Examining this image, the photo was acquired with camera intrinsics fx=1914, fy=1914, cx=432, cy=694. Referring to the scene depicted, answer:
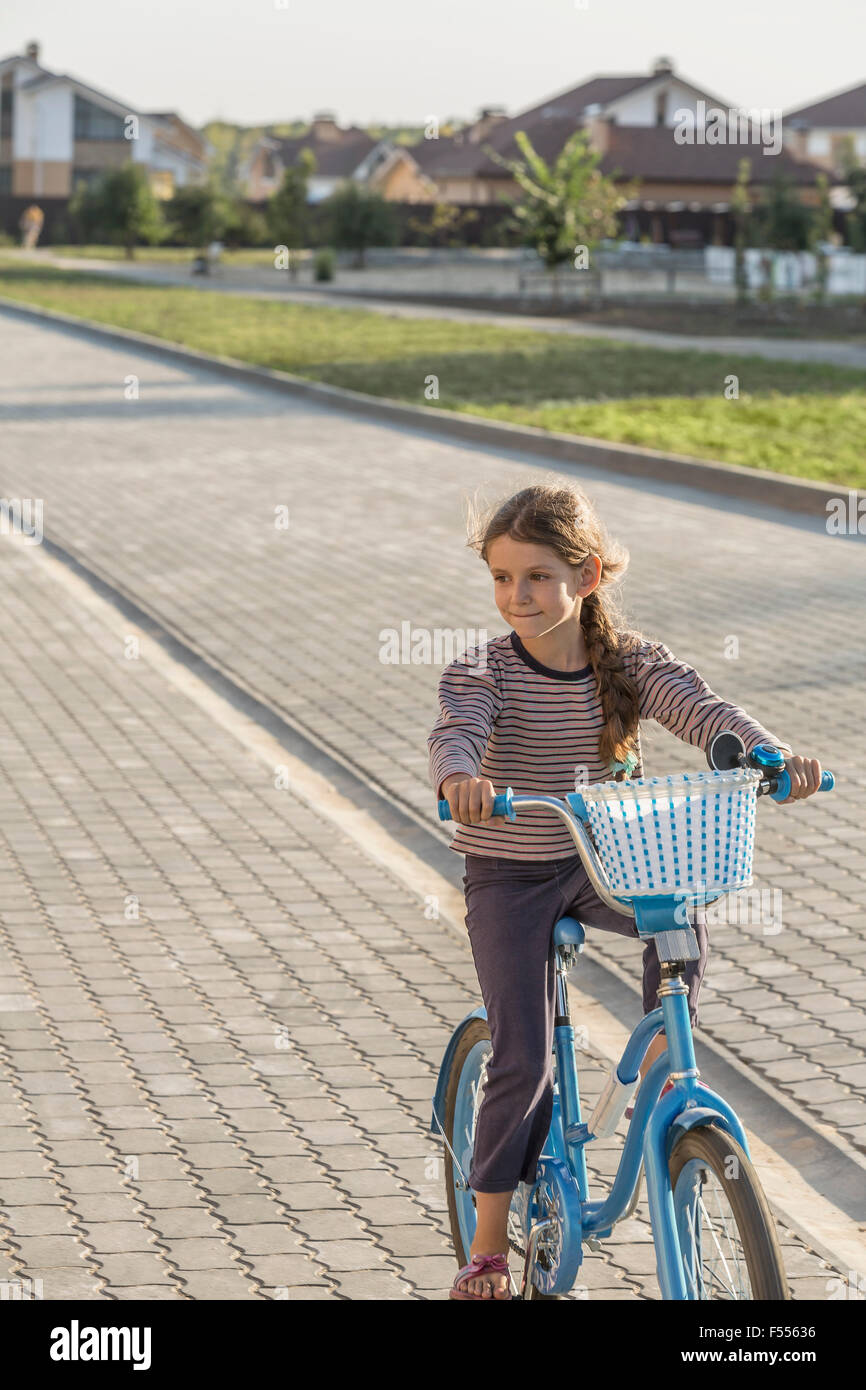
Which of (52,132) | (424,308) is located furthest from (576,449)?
(52,132)

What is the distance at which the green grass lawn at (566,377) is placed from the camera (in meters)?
17.9

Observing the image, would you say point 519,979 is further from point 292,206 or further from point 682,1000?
point 292,206

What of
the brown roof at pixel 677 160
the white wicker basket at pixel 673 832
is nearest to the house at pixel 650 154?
the brown roof at pixel 677 160

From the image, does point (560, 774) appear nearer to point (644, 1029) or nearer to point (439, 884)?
point (644, 1029)

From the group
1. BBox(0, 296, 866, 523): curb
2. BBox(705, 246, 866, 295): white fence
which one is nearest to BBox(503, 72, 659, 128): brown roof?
BBox(705, 246, 866, 295): white fence

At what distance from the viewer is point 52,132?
96625 mm

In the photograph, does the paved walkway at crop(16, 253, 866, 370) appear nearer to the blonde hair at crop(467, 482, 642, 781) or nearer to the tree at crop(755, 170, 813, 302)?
the tree at crop(755, 170, 813, 302)

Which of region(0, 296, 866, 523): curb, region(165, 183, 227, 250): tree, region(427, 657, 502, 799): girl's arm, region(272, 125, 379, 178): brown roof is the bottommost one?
region(427, 657, 502, 799): girl's arm

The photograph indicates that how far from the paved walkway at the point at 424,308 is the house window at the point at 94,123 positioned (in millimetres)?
30560

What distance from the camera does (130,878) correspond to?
20.9 ft

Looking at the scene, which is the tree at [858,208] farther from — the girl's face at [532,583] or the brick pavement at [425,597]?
the girl's face at [532,583]

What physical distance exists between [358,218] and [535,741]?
56.8 meters

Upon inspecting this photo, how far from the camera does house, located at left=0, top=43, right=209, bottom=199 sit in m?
95.9

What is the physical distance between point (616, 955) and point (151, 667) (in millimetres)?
4450
